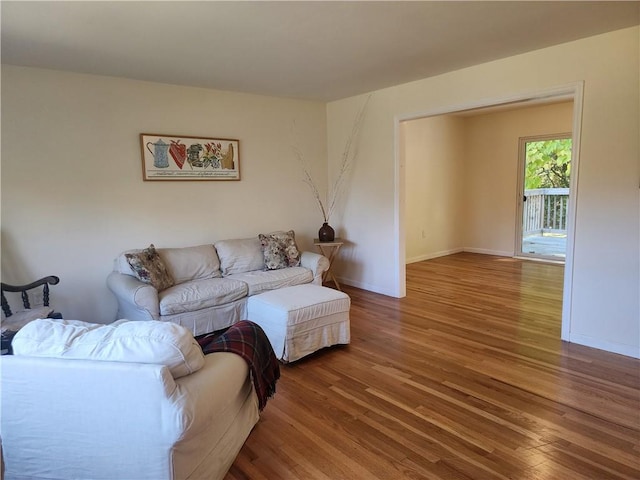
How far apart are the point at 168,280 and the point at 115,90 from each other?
1879mm

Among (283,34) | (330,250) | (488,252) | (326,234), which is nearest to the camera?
(283,34)

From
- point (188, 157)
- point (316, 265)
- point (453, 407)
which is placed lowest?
point (453, 407)

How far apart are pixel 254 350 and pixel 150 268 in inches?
74.3

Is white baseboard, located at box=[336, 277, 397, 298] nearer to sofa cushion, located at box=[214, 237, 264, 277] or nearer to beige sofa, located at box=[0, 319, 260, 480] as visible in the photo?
sofa cushion, located at box=[214, 237, 264, 277]

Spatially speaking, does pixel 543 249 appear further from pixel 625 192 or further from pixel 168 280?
pixel 168 280

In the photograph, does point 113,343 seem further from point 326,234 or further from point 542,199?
point 542,199

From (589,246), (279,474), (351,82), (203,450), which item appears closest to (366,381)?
(279,474)

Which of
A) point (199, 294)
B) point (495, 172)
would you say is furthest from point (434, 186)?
point (199, 294)

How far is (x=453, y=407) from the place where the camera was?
240 cm

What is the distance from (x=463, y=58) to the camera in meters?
3.43

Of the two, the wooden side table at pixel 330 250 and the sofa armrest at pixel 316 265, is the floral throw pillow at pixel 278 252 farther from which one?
the wooden side table at pixel 330 250

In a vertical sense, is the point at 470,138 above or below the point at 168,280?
above

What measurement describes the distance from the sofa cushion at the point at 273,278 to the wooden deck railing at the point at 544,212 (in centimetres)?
463

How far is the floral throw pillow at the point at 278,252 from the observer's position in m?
4.24
